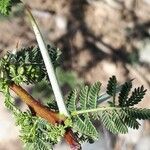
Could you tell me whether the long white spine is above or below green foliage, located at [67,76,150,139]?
above

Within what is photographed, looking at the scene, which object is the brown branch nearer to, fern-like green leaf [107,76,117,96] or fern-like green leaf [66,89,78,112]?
fern-like green leaf [66,89,78,112]

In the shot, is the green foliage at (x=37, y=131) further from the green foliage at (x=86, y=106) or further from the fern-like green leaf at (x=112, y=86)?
the fern-like green leaf at (x=112, y=86)

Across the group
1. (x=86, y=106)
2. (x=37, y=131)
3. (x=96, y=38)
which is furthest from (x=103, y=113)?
(x=96, y=38)

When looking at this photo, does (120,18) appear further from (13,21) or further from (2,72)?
(2,72)

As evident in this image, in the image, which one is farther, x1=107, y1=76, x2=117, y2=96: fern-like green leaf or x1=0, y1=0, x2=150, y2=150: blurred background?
x1=0, y1=0, x2=150, y2=150: blurred background

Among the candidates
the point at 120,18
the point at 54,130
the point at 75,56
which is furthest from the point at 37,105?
the point at 120,18

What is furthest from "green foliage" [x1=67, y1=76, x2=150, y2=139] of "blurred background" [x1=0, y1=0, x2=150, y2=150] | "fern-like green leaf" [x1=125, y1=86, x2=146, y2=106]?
"blurred background" [x1=0, y1=0, x2=150, y2=150]

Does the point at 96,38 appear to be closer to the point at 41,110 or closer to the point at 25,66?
the point at 25,66

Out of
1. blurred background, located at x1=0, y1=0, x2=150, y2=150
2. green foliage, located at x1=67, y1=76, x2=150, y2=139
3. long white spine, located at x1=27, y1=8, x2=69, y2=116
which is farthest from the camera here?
blurred background, located at x1=0, y1=0, x2=150, y2=150
